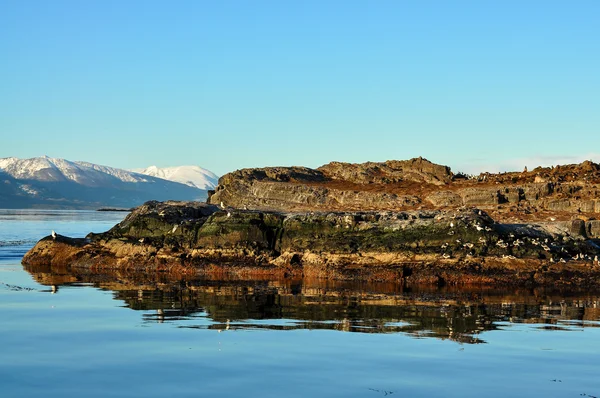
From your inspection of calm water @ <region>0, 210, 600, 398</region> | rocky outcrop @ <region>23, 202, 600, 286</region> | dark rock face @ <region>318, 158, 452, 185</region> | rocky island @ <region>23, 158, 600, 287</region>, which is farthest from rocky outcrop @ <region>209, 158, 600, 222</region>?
calm water @ <region>0, 210, 600, 398</region>

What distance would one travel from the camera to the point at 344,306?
898 inches

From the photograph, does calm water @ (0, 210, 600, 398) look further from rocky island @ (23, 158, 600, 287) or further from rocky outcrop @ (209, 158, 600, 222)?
rocky outcrop @ (209, 158, 600, 222)

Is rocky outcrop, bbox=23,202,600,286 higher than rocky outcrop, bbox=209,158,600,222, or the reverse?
rocky outcrop, bbox=209,158,600,222

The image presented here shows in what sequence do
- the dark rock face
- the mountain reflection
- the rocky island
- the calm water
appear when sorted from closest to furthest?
the calm water → the mountain reflection → the rocky island → the dark rock face

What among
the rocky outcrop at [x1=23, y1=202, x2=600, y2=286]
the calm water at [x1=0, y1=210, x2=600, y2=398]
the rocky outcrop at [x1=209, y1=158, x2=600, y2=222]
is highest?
the rocky outcrop at [x1=209, y1=158, x2=600, y2=222]

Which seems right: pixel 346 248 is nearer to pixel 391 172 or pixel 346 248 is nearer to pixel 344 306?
pixel 344 306

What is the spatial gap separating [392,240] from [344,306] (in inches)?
400

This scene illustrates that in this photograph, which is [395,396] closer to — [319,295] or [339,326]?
[339,326]

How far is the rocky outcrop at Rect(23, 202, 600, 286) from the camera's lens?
30.5 metres

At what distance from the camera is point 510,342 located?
17.0 m

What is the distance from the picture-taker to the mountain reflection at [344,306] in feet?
63.4

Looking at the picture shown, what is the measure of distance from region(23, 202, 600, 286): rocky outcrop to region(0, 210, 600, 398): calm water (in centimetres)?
335

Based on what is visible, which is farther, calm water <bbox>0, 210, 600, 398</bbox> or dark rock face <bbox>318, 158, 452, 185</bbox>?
dark rock face <bbox>318, 158, 452, 185</bbox>

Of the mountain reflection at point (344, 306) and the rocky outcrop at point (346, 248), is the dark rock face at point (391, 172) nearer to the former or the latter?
the rocky outcrop at point (346, 248)
